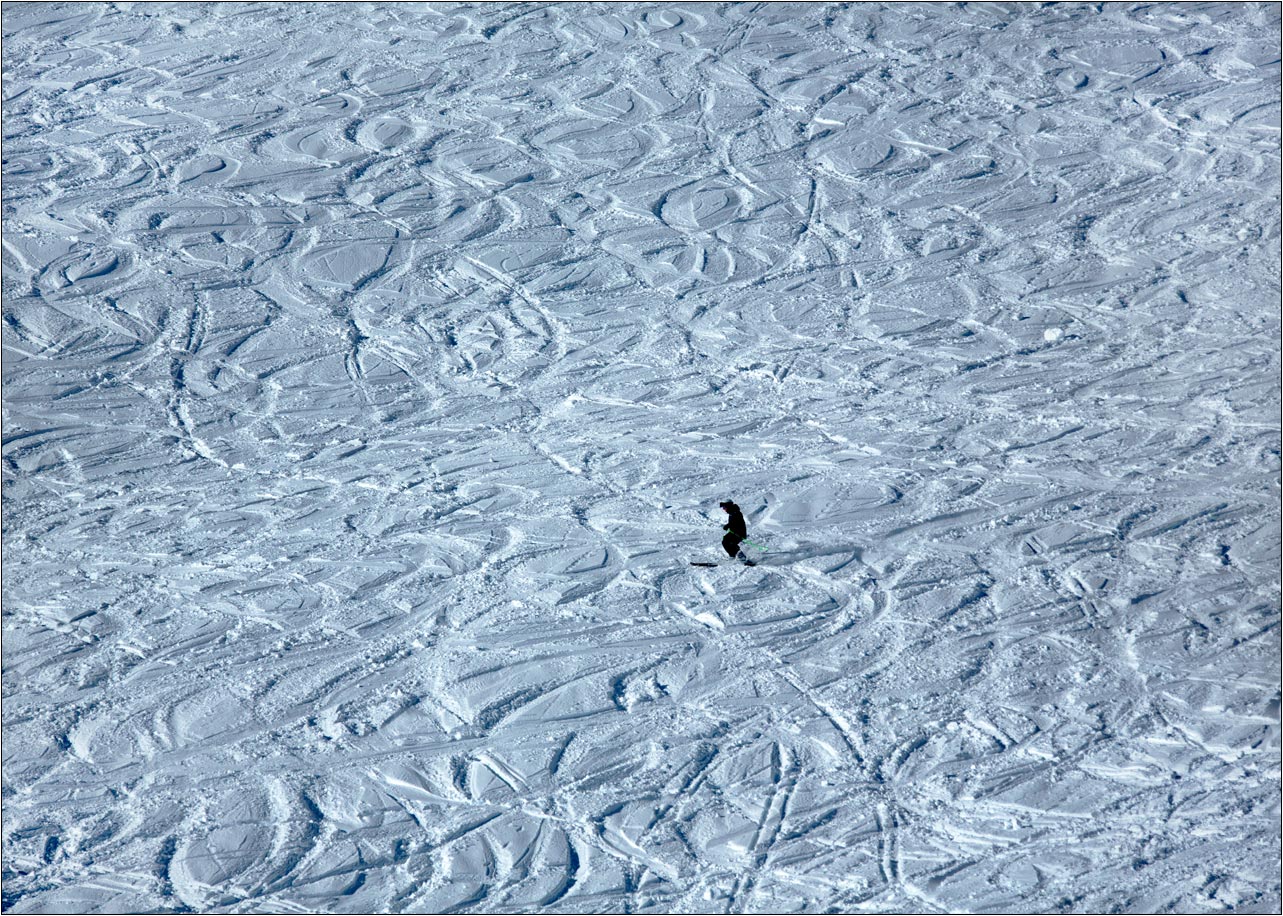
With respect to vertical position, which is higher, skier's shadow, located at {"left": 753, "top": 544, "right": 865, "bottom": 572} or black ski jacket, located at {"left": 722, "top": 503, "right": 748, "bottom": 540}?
black ski jacket, located at {"left": 722, "top": 503, "right": 748, "bottom": 540}

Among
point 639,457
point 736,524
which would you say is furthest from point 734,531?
point 639,457

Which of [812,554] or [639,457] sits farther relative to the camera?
[639,457]

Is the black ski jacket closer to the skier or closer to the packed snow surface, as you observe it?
the skier

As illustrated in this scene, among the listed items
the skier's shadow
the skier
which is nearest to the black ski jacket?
the skier

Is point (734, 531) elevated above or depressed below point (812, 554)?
above

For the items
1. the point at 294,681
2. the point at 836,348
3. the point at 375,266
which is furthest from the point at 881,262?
the point at 294,681

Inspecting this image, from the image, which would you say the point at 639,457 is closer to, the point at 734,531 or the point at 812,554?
the point at 734,531

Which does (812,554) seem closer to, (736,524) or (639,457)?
(736,524)

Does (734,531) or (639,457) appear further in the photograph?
(639,457)
